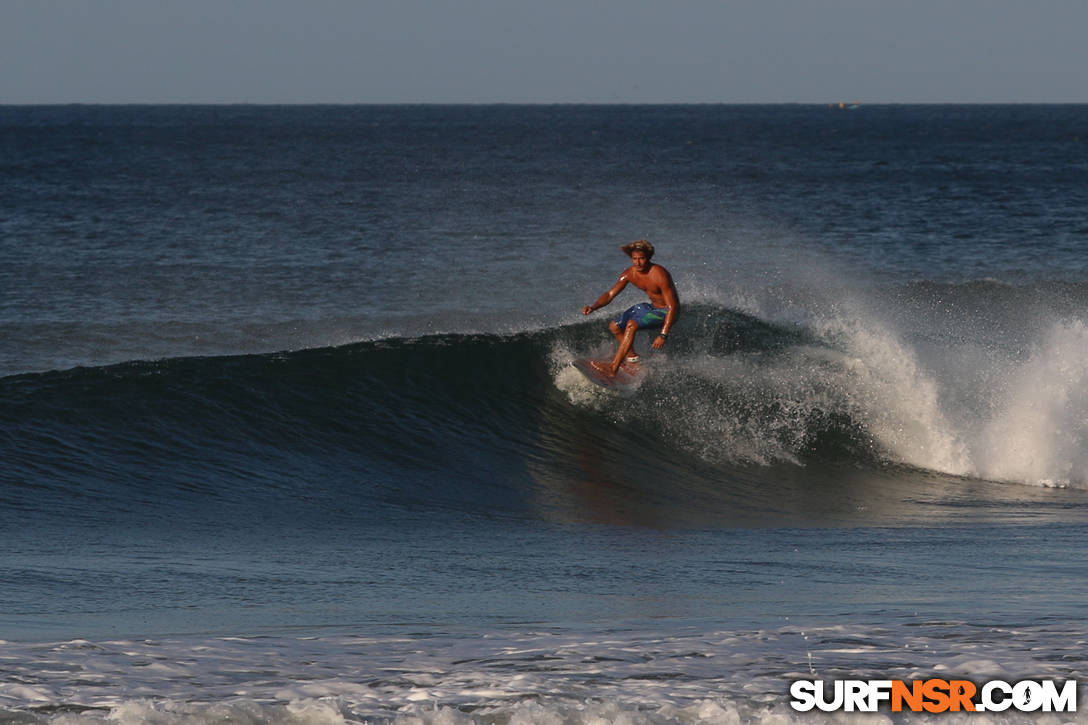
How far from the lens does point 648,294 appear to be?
38.5ft

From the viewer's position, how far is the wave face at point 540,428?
10.5m

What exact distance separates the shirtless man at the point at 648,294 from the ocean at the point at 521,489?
3.97 ft

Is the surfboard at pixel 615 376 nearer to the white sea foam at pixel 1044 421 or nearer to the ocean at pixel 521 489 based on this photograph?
the ocean at pixel 521 489

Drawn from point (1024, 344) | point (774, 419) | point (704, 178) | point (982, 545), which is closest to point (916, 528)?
point (982, 545)

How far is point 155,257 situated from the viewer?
95.9ft

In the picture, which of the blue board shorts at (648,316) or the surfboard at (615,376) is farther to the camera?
the surfboard at (615,376)

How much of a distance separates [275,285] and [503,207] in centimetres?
1945

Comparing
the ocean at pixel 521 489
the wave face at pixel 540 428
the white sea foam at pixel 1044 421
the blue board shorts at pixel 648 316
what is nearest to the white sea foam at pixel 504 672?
the ocean at pixel 521 489

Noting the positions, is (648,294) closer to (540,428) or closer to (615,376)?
(615,376)

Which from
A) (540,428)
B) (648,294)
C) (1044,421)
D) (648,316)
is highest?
(648,294)

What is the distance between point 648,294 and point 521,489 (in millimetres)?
2135

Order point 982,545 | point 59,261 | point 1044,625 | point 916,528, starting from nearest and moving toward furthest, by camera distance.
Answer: point 1044,625 < point 982,545 < point 916,528 < point 59,261

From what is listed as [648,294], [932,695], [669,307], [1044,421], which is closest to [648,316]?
[648,294]

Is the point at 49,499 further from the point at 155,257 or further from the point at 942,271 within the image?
the point at 942,271
